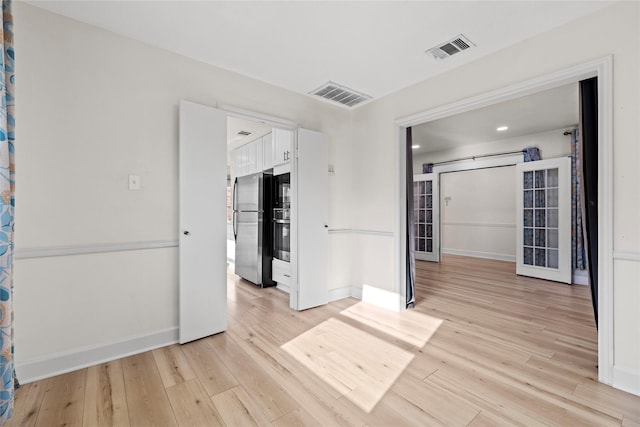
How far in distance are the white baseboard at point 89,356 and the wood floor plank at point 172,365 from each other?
0.08 metres

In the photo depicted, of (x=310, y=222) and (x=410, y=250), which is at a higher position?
(x=310, y=222)

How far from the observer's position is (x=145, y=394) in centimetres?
169

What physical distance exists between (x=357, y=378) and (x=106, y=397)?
1.51 m

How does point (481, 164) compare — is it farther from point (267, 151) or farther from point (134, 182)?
point (134, 182)

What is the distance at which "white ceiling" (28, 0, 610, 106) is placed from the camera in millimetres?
1872

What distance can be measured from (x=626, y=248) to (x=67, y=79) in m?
3.82

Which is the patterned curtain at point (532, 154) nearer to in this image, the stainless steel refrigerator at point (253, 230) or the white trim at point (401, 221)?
the white trim at point (401, 221)

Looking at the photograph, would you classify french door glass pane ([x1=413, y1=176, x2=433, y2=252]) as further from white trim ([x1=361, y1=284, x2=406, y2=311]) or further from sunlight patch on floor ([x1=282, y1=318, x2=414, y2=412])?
sunlight patch on floor ([x1=282, y1=318, x2=414, y2=412])

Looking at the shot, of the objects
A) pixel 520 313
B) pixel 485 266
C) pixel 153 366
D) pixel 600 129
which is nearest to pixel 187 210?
pixel 153 366

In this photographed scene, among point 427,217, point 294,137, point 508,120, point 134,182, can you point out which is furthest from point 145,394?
point 427,217

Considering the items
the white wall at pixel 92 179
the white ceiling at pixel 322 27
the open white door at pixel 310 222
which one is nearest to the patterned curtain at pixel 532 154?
the white ceiling at pixel 322 27

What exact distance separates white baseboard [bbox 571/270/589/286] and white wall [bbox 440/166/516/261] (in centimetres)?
177

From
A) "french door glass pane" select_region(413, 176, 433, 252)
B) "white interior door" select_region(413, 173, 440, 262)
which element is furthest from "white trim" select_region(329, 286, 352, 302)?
"french door glass pane" select_region(413, 176, 433, 252)

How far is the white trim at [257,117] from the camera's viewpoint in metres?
2.65
